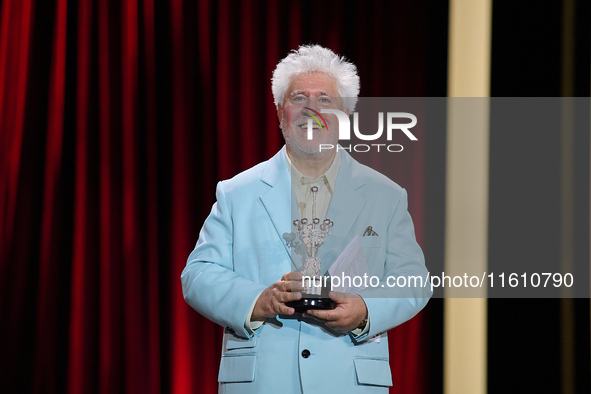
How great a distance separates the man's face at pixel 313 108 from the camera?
6.40ft

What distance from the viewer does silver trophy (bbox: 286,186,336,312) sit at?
167 cm

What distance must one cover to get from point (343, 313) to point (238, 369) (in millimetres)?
362

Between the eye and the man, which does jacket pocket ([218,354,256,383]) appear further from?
the eye

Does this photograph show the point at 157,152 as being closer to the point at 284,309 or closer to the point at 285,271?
the point at 285,271

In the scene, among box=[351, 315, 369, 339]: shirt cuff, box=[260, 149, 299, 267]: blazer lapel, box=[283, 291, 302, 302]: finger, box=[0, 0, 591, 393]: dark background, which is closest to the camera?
box=[283, 291, 302, 302]: finger

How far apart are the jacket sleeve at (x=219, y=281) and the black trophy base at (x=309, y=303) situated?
14 cm

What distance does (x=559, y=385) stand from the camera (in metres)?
2.78

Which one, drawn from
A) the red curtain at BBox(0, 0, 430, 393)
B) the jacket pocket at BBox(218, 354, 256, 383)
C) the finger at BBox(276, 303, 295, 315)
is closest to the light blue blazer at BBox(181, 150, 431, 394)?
the jacket pocket at BBox(218, 354, 256, 383)

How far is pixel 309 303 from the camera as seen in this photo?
5.47 feet

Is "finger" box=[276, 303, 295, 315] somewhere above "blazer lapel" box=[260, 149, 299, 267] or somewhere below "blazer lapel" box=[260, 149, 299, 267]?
below

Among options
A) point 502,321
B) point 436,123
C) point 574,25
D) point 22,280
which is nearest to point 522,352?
point 502,321

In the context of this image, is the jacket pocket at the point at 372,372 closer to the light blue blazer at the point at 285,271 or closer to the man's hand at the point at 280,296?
the light blue blazer at the point at 285,271

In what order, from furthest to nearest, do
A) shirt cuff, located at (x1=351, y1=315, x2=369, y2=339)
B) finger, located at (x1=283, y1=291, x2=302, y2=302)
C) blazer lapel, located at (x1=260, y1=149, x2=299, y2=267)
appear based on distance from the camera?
blazer lapel, located at (x1=260, y1=149, x2=299, y2=267)
shirt cuff, located at (x1=351, y1=315, x2=369, y2=339)
finger, located at (x1=283, y1=291, x2=302, y2=302)

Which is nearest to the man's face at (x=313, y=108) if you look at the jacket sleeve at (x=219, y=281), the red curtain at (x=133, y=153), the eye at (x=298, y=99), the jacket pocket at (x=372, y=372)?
the eye at (x=298, y=99)
